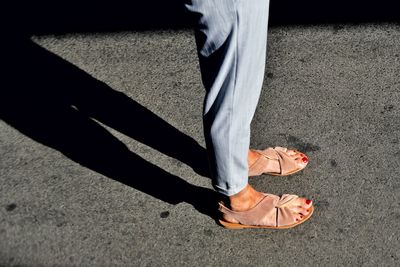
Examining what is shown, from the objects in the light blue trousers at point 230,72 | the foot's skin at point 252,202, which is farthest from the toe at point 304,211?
the light blue trousers at point 230,72

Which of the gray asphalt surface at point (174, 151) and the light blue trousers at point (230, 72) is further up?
the light blue trousers at point (230, 72)

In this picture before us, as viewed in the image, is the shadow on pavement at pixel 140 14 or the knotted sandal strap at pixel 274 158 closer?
the knotted sandal strap at pixel 274 158

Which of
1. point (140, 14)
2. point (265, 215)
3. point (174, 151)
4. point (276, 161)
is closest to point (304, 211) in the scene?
point (265, 215)

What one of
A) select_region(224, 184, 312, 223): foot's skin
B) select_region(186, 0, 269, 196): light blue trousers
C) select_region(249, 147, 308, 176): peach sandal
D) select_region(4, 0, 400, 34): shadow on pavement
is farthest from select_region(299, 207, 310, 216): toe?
select_region(4, 0, 400, 34): shadow on pavement

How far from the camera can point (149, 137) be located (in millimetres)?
2859

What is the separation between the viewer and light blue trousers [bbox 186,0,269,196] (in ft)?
5.49

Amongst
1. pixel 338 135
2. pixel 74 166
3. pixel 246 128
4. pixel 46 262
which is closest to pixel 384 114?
pixel 338 135

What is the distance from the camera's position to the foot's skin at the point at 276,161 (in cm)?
255

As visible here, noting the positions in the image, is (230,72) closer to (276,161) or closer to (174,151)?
(276,161)

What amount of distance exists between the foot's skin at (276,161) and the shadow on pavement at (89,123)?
0.87 feet

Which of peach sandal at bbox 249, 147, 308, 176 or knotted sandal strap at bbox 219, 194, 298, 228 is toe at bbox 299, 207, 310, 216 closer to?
knotted sandal strap at bbox 219, 194, 298, 228

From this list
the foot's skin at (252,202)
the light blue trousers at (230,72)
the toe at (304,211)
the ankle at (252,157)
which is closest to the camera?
the light blue trousers at (230,72)

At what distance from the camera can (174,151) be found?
2791mm

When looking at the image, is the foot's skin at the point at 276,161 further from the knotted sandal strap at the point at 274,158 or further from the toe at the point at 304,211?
the toe at the point at 304,211
